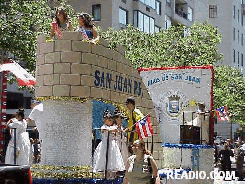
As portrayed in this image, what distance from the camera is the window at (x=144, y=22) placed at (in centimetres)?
4441

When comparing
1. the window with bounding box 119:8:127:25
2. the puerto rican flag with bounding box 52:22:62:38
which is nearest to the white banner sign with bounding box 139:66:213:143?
the puerto rican flag with bounding box 52:22:62:38

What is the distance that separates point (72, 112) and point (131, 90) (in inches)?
93.0

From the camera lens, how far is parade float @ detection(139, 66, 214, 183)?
1566cm

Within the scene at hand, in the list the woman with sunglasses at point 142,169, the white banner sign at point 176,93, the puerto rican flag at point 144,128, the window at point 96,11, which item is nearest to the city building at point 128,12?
the window at point 96,11

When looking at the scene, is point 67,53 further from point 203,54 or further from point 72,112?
point 203,54

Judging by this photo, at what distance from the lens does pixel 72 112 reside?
11.0 m

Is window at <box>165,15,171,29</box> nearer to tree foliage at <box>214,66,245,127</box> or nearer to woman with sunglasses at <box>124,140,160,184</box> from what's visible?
tree foliage at <box>214,66,245,127</box>

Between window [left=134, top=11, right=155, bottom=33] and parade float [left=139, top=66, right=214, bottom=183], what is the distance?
85.9 feet

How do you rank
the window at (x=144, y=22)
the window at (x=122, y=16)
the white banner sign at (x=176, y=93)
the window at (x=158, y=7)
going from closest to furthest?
the white banner sign at (x=176, y=93)
the window at (x=122, y=16)
the window at (x=144, y=22)
the window at (x=158, y=7)

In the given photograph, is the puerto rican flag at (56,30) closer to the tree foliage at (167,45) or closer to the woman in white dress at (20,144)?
the woman in white dress at (20,144)

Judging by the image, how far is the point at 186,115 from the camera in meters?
17.7

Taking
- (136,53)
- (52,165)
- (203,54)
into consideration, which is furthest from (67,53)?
(203,54)

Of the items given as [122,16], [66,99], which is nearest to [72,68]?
[66,99]

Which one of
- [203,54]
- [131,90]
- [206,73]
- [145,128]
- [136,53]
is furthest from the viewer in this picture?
[203,54]
